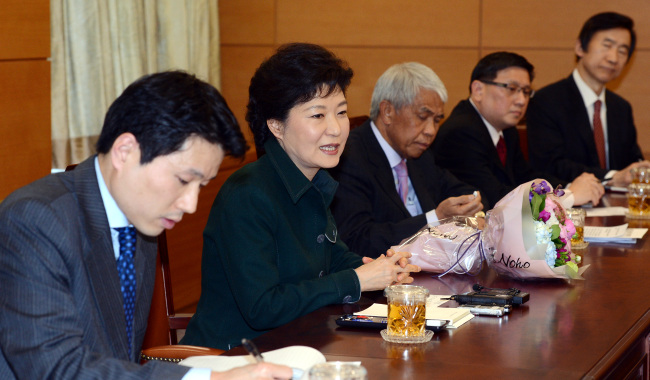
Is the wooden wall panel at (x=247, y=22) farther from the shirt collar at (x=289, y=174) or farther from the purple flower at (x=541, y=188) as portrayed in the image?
the purple flower at (x=541, y=188)

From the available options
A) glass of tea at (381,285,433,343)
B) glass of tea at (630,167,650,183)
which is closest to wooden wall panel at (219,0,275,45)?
glass of tea at (630,167,650,183)

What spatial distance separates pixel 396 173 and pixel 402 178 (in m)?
0.04

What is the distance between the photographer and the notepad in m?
1.57

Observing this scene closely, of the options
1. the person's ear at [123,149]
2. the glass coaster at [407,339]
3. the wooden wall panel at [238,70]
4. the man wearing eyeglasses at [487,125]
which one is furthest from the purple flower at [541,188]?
the wooden wall panel at [238,70]

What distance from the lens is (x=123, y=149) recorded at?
1.55 meters

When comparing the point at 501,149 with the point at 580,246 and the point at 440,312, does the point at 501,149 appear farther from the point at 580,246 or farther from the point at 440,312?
the point at 440,312

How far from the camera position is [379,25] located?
638 centimetres

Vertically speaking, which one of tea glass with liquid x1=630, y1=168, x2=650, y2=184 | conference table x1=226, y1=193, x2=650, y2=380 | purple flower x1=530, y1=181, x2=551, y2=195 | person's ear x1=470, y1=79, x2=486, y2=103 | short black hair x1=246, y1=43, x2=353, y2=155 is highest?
short black hair x1=246, y1=43, x2=353, y2=155

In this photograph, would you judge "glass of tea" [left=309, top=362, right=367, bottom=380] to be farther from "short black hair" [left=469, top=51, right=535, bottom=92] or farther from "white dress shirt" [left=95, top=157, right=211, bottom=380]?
"short black hair" [left=469, top=51, right=535, bottom=92]

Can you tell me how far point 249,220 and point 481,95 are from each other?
7.84 feet

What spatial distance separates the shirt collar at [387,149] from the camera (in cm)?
356

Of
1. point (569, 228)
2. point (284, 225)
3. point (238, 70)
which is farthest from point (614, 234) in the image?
point (238, 70)

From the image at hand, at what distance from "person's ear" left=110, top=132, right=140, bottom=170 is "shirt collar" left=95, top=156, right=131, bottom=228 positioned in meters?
0.09

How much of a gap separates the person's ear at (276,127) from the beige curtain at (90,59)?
249 centimetres
